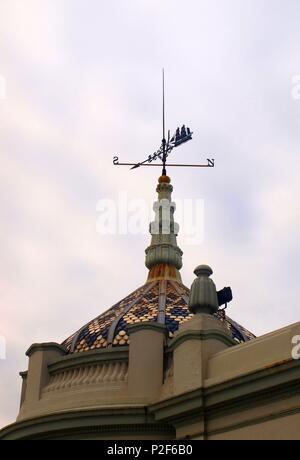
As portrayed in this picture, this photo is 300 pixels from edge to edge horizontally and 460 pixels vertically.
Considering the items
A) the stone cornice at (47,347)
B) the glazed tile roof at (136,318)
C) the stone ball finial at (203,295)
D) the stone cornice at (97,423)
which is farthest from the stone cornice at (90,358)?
the stone ball finial at (203,295)

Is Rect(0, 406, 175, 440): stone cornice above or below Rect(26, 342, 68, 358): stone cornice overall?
below

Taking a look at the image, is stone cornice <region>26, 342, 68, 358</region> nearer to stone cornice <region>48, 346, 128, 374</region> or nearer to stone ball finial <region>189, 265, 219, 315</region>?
stone cornice <region>48, 346, 128, 374</region>

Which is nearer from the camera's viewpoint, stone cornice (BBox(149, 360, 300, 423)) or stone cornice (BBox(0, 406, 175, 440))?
stone cornice (BBox(149, 360, 300, 423))

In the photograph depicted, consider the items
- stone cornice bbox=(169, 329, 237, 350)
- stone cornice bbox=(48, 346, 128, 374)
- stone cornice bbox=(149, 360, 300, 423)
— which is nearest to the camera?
stone cornice bbox=(149, 360, 300, 423)

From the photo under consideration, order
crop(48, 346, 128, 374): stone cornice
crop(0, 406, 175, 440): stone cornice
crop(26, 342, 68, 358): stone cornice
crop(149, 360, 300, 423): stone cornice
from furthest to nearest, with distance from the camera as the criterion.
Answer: crop(26, 342, 68, 358): stone cornice, crop(48, 346, 128, 374): stone cornice, crop(0, 406, 175, 440): stone cornice, crop(149, 360, 300, 423): stone cornice

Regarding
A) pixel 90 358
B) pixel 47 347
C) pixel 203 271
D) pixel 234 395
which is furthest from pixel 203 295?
pixel 47 347

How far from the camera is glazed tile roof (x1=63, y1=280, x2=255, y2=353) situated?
2059cm

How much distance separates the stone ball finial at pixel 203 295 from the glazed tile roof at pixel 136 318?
2.43m

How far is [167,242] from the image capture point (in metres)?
26.5

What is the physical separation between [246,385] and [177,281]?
414 inches

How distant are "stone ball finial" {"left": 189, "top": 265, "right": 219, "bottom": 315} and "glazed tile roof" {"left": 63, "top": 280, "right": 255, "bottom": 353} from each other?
2428 mm

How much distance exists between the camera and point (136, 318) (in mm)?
21250

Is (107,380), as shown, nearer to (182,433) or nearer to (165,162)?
(182,433)

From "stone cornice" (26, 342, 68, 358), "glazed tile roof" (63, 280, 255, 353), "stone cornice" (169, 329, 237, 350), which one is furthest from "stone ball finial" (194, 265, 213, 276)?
"stone cornice" (26, 342, 68, 358)
